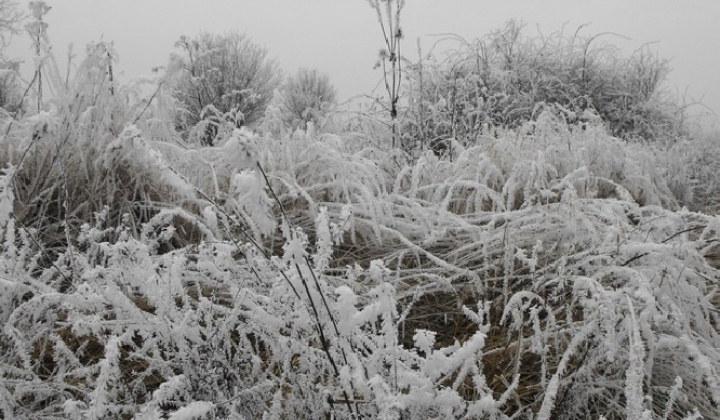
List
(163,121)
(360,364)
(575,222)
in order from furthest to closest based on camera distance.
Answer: (163,121) < (575,222) < (360,364)

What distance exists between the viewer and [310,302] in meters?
0.92

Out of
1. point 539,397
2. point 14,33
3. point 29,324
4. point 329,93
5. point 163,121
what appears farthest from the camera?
point 329,93

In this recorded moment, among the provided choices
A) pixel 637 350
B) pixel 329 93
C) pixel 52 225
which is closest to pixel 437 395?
pixel 637 350

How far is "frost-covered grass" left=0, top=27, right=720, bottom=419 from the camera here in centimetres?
95

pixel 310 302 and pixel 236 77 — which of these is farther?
pixel 236 77

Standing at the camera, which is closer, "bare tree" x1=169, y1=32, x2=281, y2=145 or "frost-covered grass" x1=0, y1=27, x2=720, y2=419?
"frost-covered grass" x1=0, y1=27, x2=720, y2=419

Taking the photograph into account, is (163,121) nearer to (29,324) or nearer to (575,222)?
(29,324)

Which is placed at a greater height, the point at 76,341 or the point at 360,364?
the point at 360,364

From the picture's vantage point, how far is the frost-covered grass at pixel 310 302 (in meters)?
0.95

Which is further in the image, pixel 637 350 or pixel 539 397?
pixel 539 397

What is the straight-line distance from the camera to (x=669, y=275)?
1.46 metres

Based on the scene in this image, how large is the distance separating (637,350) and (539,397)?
33 centimetres

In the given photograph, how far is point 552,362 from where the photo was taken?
4.78ft

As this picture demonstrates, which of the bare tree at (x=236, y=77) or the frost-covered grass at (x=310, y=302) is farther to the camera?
the bare tree at (x=236, y=77)
